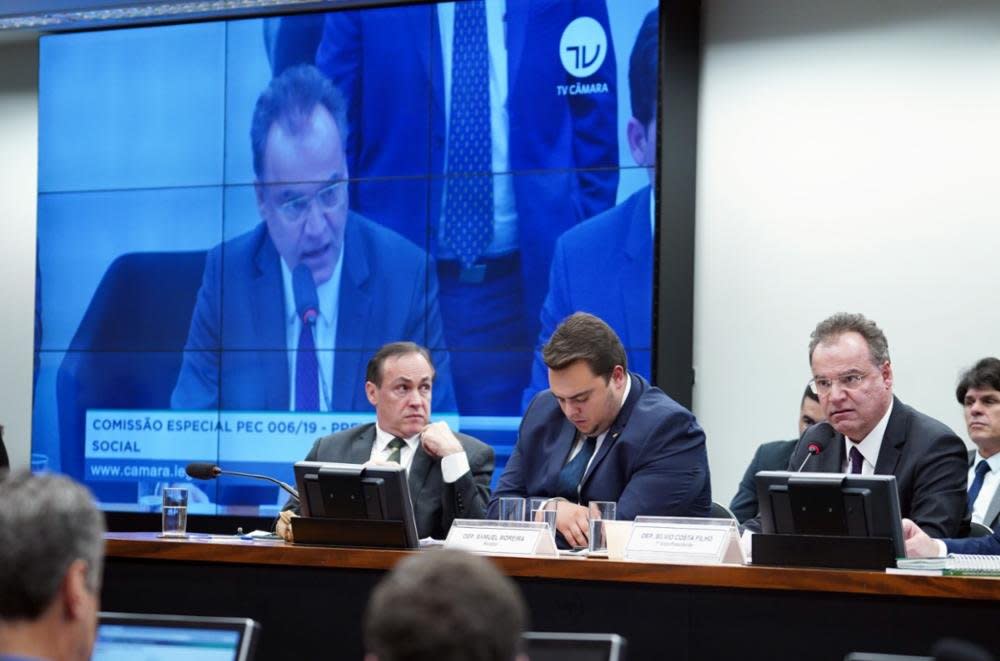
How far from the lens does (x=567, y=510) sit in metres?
4.11

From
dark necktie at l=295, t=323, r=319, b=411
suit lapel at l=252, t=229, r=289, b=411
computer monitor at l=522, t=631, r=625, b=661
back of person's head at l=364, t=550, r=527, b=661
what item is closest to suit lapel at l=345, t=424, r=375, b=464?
dark necktie at l=295, t=323, r=319, b=411

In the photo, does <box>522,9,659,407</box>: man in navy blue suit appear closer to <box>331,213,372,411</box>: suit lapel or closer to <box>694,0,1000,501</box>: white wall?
<box>694,0,1000,501</box>: white wall

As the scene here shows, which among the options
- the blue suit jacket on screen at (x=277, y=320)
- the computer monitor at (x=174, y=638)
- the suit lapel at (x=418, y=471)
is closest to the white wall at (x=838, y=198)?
the blue suit jacket on screen at (x=277, y=320)

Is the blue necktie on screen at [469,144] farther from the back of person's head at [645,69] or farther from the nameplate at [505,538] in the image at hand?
the nameplate at [505,538]

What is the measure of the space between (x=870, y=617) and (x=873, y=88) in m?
4.23

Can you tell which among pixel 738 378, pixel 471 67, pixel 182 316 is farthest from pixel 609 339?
pixel 182 316

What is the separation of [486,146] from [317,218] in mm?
983

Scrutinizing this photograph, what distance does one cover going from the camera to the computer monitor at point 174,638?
2199mm

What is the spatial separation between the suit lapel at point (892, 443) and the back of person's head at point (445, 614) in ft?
9.59

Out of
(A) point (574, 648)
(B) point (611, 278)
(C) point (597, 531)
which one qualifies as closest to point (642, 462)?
(C) point (597, 531)

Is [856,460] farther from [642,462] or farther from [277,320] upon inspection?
[277,320]

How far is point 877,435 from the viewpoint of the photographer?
4.05 metres

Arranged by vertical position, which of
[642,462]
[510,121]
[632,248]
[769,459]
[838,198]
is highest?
[510,121]

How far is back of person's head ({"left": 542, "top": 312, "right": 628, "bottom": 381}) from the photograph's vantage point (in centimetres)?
430
